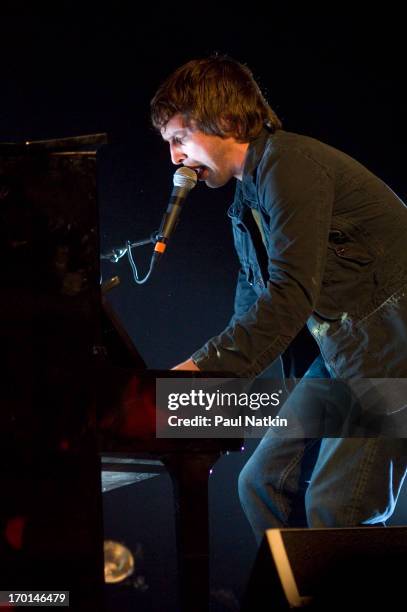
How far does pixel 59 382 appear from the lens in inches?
57.5

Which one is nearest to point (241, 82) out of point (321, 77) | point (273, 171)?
point (273, 171)

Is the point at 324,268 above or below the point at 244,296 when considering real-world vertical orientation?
above

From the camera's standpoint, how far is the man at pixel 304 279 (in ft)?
5.79

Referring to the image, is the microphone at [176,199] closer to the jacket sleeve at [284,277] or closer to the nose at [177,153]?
the nose at [177,153]

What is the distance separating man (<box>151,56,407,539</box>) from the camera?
1765 millimetres

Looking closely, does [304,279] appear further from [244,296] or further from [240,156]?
[244,296]

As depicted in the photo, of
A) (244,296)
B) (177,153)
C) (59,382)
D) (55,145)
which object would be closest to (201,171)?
(177,153)

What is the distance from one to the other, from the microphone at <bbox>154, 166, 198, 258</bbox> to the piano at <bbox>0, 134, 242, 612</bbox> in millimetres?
732

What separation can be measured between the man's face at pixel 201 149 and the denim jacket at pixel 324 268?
99 mm

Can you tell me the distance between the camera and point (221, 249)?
3.18 meters

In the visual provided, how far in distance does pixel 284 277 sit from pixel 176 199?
594 millimetres

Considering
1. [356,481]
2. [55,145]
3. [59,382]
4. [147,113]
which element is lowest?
[356,481]

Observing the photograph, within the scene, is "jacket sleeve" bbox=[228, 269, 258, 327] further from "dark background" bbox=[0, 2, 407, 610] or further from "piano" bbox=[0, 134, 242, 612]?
"piano" bbox=[0, 134, 242, 612]

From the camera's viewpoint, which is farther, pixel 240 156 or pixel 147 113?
pixel 147 113
